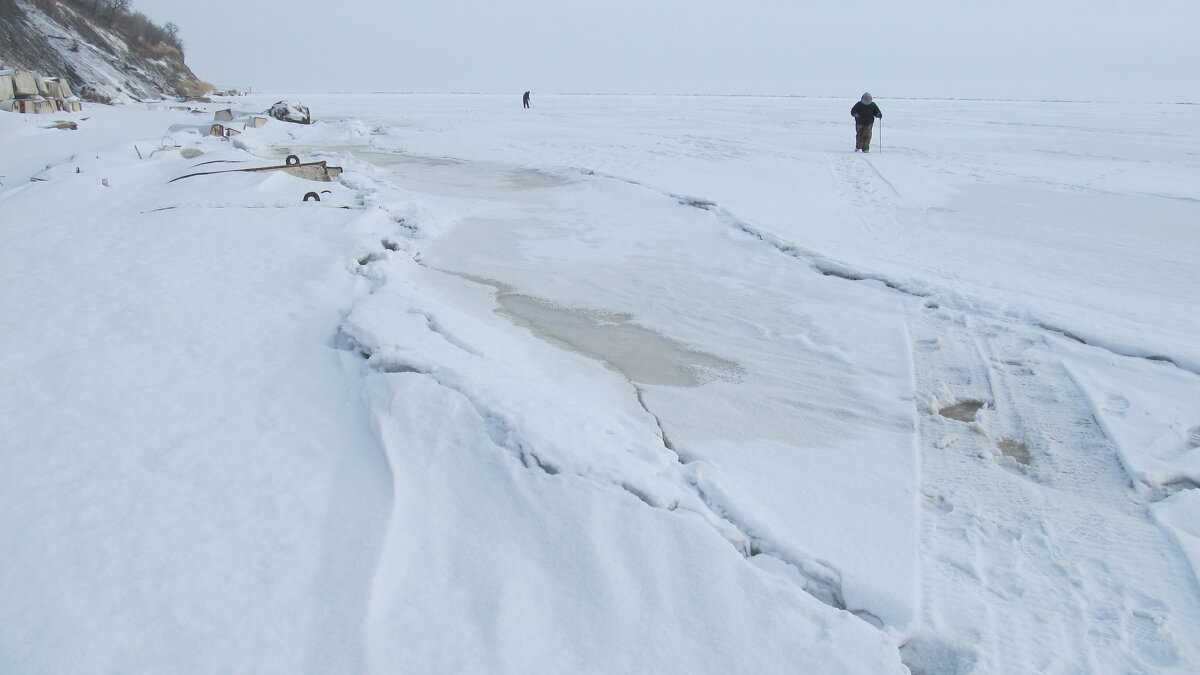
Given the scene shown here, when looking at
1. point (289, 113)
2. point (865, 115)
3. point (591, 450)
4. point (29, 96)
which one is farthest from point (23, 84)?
point (591, 450)

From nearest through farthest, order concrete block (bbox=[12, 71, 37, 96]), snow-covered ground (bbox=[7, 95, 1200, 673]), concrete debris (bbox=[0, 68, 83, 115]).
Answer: snow-covered ground (bbox=[7, 95, 1200, 673]), concrete debris (bbox=[0, 68, 83, 115]), concrete block (bbox=[12, 71, 37, 96])

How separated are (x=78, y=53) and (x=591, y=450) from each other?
118 ft

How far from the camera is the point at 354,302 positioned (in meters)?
4.56

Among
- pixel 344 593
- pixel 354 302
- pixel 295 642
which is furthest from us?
pixel 354 302

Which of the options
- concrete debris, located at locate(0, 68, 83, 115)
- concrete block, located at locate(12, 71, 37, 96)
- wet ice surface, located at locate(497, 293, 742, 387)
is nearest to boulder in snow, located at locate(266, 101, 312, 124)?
concrete debris, located at locate(0, 68, 83, 115)

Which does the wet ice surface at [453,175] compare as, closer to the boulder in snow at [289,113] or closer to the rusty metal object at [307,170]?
the rusty metal object at [307,170]

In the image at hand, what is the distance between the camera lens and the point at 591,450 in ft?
9.44

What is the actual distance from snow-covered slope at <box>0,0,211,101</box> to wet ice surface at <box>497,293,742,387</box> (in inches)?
1157

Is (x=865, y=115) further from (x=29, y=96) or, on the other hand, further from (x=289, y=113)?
(x=29, y=96)

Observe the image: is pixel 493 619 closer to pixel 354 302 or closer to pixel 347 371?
pixel 347 371

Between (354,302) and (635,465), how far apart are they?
2490 mm

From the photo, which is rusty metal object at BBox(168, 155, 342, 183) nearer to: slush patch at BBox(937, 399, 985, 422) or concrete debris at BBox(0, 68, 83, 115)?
slush patch at BBox(937, 399, 985, 422)

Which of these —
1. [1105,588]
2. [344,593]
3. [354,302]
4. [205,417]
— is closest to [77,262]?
[354,302]

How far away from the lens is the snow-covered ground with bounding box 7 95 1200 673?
2119 millimetres
